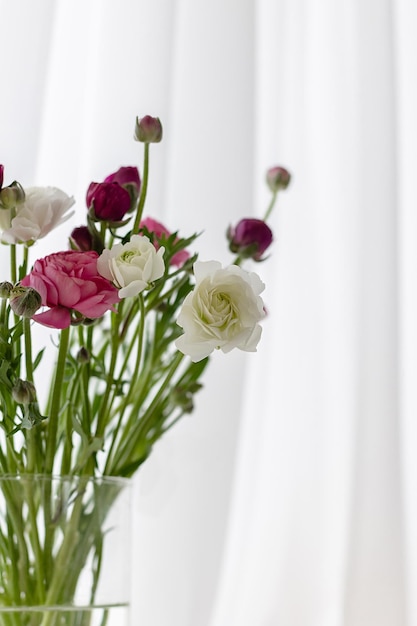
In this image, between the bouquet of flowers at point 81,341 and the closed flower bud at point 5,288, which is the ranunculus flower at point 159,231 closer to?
the bouquet of flowers at point 81,341

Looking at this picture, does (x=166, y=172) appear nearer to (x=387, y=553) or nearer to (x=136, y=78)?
(x=136, y=78)

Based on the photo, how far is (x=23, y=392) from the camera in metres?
0.65

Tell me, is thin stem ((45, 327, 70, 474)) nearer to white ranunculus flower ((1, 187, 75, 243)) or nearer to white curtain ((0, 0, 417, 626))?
white ranunculus flower ((1, 187, 75, 243))

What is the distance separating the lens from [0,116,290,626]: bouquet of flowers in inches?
25.2

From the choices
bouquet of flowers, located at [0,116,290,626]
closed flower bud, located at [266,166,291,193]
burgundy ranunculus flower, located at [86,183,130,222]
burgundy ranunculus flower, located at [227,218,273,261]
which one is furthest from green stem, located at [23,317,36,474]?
closed flower bud, located at [266,166,291,193]

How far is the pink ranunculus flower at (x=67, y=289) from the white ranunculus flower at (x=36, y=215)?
0.05 m

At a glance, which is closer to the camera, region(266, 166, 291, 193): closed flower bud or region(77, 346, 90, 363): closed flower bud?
region(77, 346, 90, 363): closed flower bud

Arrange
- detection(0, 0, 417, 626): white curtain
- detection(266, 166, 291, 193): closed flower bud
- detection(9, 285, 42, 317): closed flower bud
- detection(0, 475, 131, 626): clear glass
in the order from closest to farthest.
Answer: detection(9, 285, 42, 317): closed flower bud → detection(0, 475, 131, 626): clear glass → detection(266, 166, 291, 193): closed flower bud → detection(0, 0, 417, 626): white curtain

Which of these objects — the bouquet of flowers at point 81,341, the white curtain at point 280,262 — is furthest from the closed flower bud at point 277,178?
the white curtain at point 280,262

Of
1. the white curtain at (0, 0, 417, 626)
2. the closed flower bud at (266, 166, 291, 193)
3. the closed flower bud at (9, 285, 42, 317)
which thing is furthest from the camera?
the white curtain at (0, 0, 417, 626)

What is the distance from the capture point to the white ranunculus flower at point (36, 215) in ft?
2.25

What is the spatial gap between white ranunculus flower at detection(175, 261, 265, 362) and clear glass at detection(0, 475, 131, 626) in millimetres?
197

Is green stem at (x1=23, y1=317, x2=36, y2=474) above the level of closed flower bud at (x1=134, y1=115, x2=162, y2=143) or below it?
below

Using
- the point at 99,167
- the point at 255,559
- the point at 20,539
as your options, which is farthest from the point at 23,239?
the point at 255,559
